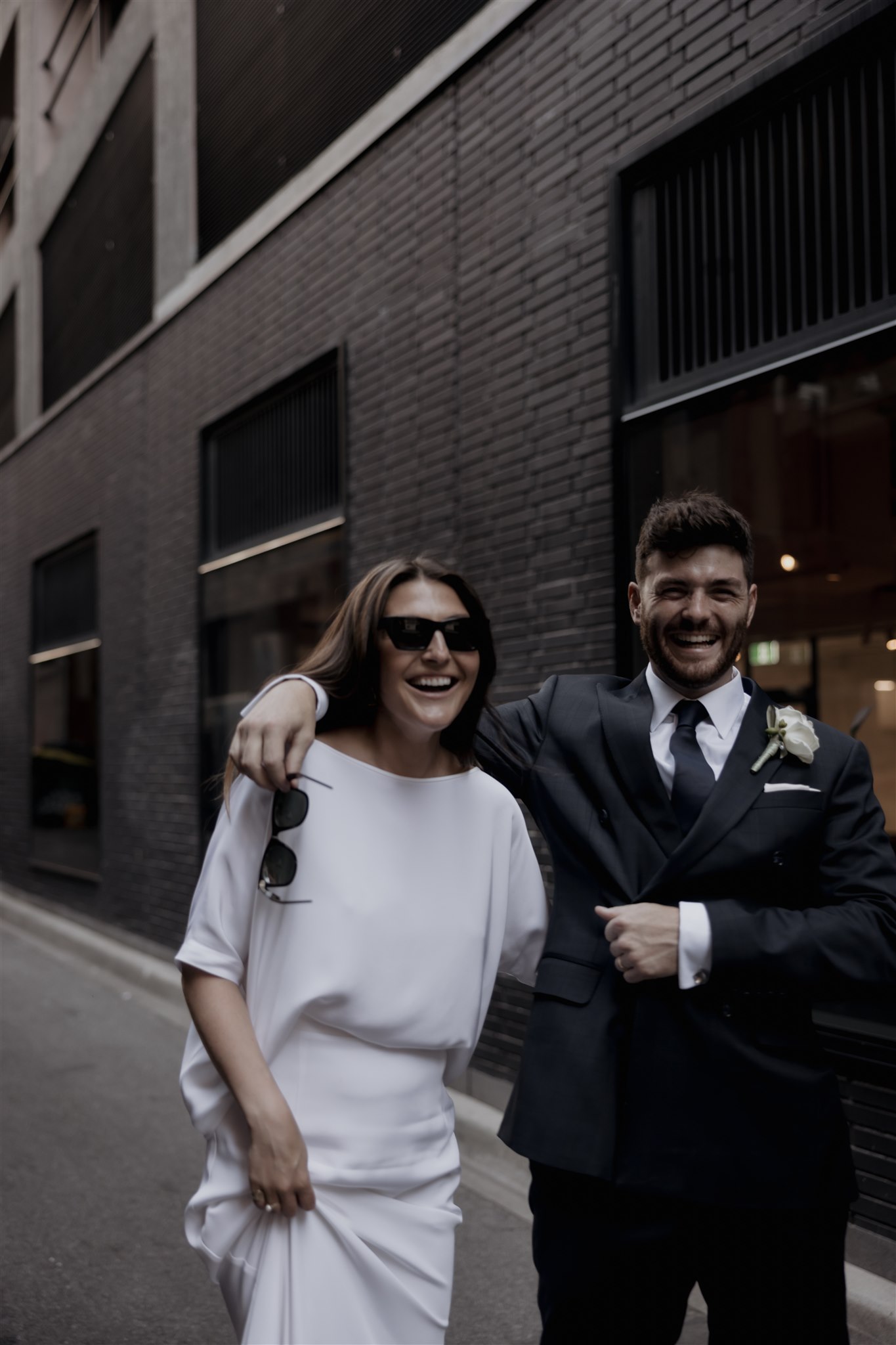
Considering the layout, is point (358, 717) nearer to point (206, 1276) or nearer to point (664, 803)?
point (664, 803)

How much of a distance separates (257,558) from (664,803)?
25.3 ft

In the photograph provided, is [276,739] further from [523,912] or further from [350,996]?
[523,912]

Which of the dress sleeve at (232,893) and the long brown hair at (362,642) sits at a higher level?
the long brown hair at (362,642)

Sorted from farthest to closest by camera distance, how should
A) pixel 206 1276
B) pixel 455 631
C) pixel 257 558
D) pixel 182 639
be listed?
pixel 182 639 < pixel 257 558 < pixel 206 1276 < pixel 455 631

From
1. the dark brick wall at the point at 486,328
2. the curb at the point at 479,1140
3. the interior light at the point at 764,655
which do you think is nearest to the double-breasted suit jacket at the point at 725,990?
the curb at the point at 479,1140

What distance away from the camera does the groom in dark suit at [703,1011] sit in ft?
7.11

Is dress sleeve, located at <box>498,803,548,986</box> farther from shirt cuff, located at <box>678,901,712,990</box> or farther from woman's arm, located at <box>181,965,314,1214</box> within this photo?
woman's arm, located at <box>181,965,314,1214</box>

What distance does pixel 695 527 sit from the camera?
234cm

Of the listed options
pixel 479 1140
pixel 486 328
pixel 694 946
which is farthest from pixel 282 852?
pixel 486 328

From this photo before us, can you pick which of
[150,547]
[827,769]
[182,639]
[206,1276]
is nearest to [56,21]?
[150,547]

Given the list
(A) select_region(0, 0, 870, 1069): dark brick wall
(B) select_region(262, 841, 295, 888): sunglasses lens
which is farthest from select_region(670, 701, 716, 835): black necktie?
(A) select_region(0, 0, 870, 1069): dark brick wall

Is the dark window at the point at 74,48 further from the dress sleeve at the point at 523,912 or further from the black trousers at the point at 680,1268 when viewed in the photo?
the black trousers at the point at 680,1268

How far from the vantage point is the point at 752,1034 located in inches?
→ 88.4

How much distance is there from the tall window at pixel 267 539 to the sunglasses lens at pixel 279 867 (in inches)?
254
